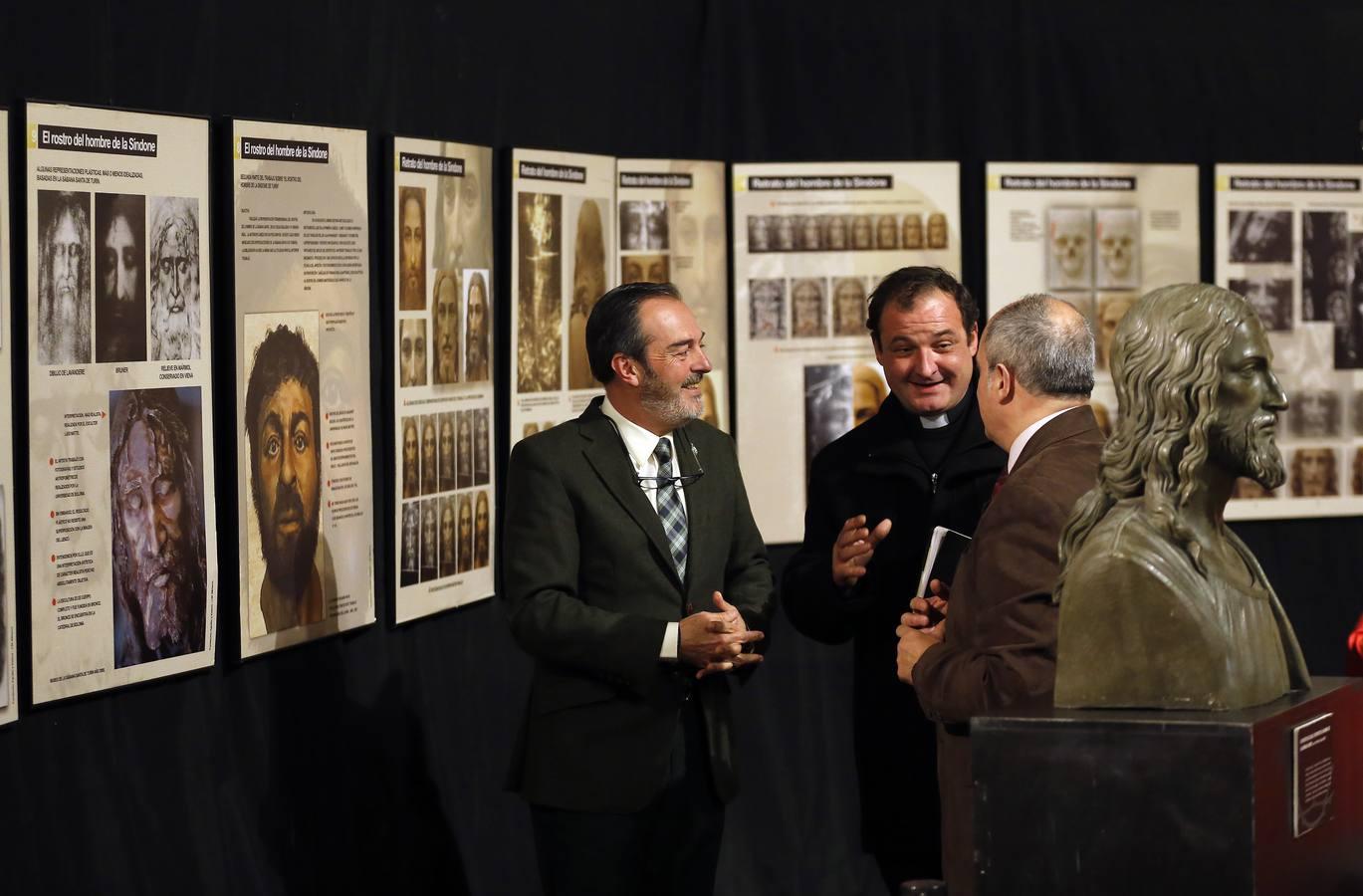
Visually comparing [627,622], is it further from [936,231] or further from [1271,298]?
[1271,298]

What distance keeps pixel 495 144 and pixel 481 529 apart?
1222 millimetres

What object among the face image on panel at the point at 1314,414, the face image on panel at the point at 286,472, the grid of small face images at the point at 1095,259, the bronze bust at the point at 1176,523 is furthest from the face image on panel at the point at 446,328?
the face image on panel at the point at 1314,414

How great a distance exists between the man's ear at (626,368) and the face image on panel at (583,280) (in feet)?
5.31

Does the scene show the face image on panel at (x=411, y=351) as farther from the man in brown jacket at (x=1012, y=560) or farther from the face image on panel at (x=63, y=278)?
the man in brown jacket at (x=1012, y=560)

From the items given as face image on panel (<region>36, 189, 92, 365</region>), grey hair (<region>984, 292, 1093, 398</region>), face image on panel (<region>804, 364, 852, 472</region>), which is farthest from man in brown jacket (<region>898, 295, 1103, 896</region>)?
face image on panel (<region>804, 364, 852, 472</region>)

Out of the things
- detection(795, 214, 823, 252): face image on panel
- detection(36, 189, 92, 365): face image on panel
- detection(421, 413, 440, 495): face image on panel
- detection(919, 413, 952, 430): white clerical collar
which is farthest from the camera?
detection(795, 214, 823, 252): face image on panel

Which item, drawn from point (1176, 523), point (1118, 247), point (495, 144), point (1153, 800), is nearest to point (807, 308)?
point (1118, 247)

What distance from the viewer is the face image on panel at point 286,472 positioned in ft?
14.6

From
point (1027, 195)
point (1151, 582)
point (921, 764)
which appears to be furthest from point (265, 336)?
point (1027, 195)

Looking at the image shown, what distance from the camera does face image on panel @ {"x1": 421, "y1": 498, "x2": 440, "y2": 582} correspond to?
5.16 metres

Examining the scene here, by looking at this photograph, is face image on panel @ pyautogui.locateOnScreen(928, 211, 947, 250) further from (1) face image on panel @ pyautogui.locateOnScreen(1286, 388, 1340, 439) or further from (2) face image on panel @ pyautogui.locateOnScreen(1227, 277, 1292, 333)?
(1) face image on panel @ pyautogui.locateOnScreen(1286, 388, 1340, 439)

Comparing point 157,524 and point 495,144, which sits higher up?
point 495,144

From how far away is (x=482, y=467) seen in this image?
5.46m

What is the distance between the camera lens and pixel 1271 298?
669cm
